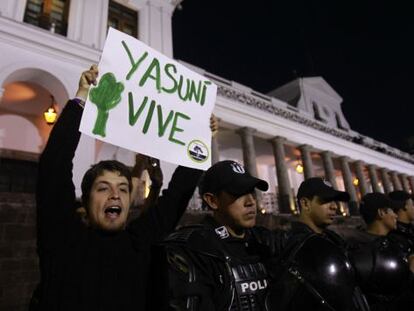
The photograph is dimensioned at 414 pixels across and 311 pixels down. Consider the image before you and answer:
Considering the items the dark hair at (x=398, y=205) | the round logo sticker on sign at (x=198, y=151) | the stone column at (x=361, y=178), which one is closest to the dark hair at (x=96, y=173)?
the round logo sticker on sign at (x=198, y=151)

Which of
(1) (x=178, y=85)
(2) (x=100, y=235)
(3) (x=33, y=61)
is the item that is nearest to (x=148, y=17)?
(3) (x=33, y=61)

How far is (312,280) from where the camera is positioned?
1677mm

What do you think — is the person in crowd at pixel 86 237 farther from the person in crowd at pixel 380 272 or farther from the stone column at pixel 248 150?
the stone column at pixel 248 150

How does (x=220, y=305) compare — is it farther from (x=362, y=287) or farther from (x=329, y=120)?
(x=329, y=120)

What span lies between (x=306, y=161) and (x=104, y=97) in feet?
60.3

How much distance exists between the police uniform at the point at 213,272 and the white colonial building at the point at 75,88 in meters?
7.89

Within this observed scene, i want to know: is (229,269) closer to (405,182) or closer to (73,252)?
(73,252)

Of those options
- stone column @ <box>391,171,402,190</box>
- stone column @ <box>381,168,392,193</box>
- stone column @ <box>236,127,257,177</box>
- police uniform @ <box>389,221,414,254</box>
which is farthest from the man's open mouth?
stone column @ <box>391,171,402,190</box>

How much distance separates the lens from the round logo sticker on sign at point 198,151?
2305 millimetres

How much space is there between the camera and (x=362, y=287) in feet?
7.54

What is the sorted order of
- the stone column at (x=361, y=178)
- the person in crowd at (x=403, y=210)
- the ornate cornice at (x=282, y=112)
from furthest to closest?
1. the stone column at (x=361, y=178)
2. the ornate cornice at (x=282, y=112)
3. the person in crowd at (x=403, y=210)

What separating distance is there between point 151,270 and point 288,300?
0.79 meters

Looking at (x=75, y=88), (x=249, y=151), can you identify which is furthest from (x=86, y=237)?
(x=249, y=151)

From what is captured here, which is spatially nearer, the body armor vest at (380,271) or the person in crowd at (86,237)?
the person in crowd at (86,237)
